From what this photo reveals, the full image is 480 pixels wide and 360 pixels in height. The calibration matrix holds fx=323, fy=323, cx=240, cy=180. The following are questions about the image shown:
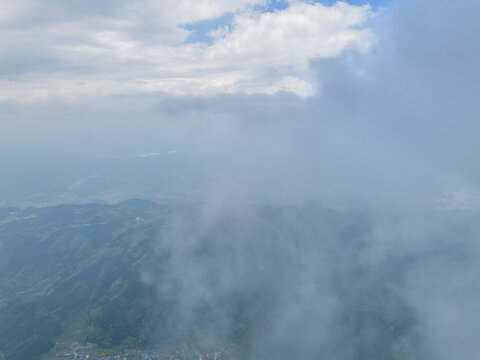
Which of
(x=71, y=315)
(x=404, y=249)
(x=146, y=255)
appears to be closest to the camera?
(x=71, y=315)

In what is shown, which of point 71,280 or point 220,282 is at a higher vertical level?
point 71,280

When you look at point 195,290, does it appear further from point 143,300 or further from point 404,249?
point 404,249

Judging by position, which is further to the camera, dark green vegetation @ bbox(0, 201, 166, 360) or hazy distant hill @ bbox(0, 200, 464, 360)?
Answer: dark green vegetation @ bbox(0, 201, 166, 360)

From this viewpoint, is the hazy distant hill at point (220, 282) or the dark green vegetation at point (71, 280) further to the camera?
the dark green vegetation at point (71, 280)

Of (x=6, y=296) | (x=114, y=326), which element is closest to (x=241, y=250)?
(x=114, y=326)

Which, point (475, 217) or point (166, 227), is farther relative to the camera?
point (475, 217)

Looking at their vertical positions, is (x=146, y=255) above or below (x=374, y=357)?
above

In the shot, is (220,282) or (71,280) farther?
(71,280)

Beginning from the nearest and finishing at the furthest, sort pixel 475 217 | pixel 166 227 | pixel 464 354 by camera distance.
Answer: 1. pixel 464 354
2. pixel 166 227
3. pixel 475 217
